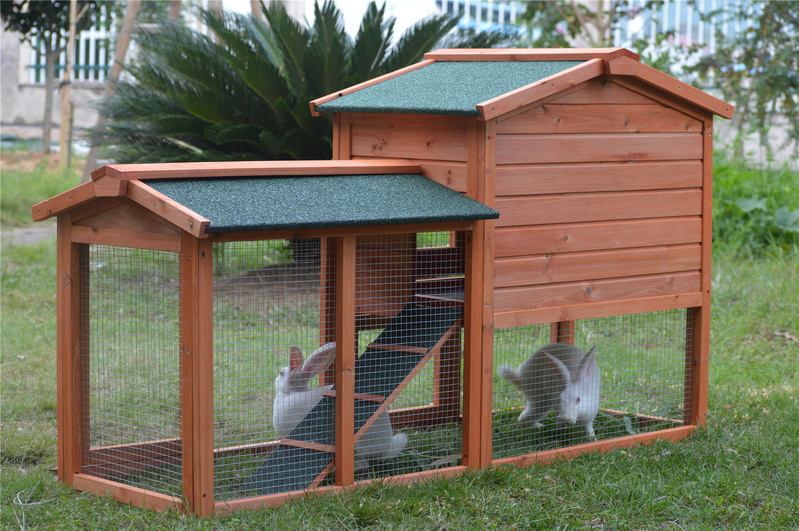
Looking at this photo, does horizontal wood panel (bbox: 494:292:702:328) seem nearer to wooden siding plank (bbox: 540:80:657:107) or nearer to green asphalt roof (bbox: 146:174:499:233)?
green asphalt roof (bbox: 146:174:499:233)

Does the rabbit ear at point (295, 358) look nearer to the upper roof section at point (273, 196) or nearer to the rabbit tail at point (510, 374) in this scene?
the upper roof section at point (273, 196)

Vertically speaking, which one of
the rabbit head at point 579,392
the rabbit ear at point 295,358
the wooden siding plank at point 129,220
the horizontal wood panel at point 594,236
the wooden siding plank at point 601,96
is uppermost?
the wooden siding plank at point 601,96

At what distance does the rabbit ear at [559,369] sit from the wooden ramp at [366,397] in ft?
1.99

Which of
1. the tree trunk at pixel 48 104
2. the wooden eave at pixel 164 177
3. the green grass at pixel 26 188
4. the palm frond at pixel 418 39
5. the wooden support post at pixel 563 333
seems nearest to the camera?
the wooden eave at pixel 164 177

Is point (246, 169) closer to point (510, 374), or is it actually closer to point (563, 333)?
point (510, 374)

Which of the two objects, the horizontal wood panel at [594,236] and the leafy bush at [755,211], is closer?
the horizontal wood panel at [594,236]

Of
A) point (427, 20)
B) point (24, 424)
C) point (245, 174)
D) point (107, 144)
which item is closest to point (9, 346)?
point (24, 424)

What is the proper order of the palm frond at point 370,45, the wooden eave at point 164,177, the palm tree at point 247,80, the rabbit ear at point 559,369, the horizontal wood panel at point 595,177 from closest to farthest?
the wooden eave at point 164,177 → the horizontal wood panel at point 595,177 → the rabbit ear at point 559,369 → the palm tree at point 247,80 → the palm frond at point 370,45

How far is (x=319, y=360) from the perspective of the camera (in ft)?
11.9

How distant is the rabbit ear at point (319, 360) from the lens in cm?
358

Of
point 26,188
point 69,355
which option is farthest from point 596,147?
point 26,188

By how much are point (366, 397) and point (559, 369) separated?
1.04 m

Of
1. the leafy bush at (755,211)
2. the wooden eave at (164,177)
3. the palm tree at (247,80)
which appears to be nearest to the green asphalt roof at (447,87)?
the wooden eave at (164,177)

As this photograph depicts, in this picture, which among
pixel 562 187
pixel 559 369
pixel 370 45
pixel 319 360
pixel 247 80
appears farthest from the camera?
pixel 370 45
